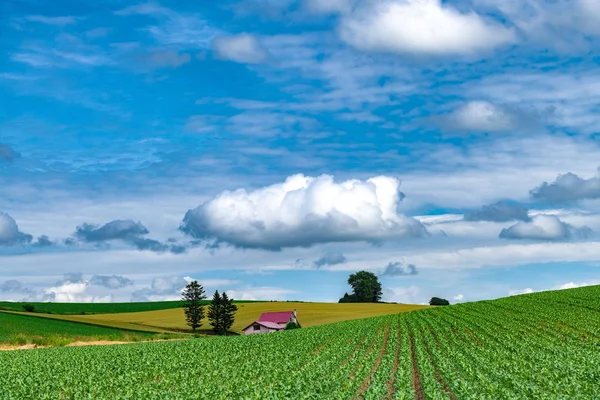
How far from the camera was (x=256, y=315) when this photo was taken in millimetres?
128250

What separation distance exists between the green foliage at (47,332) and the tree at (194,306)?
22520mm

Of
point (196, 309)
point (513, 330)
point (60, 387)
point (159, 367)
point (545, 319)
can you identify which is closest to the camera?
point (60, 387)

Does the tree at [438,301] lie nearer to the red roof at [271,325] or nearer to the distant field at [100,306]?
the distant field at [100,306]

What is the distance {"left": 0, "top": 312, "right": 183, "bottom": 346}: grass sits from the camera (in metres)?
65.8

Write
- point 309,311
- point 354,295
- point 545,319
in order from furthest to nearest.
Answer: point 354,295, point 309,311, point 545,319

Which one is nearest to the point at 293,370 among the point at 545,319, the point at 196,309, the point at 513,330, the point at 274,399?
the point at 274,399

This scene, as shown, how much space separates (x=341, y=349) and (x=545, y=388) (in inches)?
731

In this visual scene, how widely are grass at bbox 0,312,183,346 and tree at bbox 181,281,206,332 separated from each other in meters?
22.0

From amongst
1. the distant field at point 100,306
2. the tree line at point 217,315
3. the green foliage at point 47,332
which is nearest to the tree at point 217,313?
the tree line at point 217,315

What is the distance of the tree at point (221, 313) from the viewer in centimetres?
11312

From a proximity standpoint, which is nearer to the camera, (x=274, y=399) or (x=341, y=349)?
(x=274, y=399)

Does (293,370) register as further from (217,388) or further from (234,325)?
(234,325)

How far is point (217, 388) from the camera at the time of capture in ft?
79.4

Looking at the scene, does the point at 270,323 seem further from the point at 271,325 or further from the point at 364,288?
the point at 364,288
